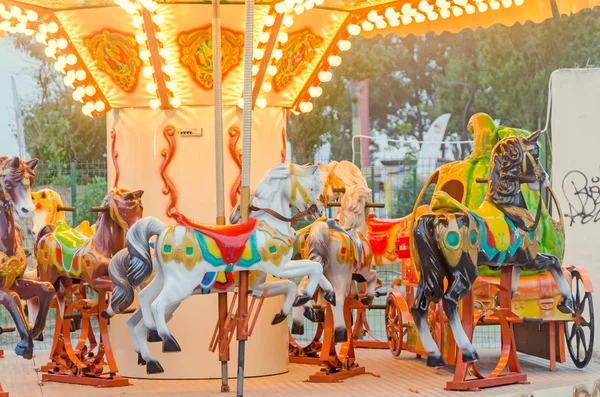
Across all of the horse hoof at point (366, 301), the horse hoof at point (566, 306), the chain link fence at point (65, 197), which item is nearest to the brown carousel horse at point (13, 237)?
the horse hoof at point (366, 301)

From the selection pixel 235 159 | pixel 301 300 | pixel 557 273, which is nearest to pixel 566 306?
pixel 557 273

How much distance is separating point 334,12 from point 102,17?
205 cm

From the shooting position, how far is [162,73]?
8.83 m

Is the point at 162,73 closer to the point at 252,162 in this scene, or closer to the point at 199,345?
the point at 252,162

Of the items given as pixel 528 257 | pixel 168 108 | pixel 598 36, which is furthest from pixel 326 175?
pixel 598 36

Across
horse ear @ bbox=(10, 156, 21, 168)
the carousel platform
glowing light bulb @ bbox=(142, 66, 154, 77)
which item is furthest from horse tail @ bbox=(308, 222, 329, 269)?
horse ear @ bbox=(10, 156, 21, 168)

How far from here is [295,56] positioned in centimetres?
937

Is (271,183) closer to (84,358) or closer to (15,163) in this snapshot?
(15,163)

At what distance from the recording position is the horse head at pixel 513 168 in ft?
26.3

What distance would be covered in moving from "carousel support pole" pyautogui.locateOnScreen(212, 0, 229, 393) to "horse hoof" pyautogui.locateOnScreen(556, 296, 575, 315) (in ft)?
8.85

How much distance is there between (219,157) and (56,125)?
1363 cm

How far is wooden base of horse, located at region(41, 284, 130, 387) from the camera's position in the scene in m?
8.58

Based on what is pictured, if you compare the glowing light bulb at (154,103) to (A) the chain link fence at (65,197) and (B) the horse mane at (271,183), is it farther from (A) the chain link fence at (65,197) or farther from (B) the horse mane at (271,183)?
(A) the chain link fence at (65,197)

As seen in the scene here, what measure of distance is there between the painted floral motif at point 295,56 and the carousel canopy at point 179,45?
0.01m
